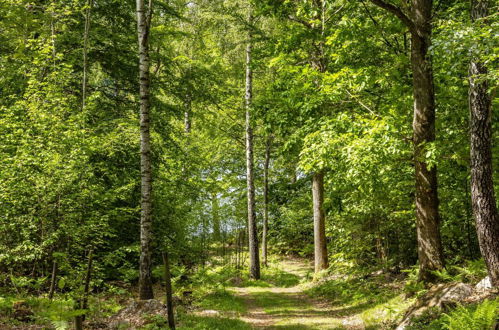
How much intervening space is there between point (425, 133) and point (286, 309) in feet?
20.6

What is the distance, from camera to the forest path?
8.46 m

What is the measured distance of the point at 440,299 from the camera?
20.6 ft

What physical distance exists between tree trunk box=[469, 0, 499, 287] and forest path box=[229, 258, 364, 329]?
3.12 meters

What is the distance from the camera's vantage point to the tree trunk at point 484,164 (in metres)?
5.96

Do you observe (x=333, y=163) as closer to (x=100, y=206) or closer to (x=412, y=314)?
(x=412, y=314)

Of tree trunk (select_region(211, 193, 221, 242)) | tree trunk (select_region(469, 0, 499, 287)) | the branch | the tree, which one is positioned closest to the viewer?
tree trunk (select_region(469, 0, 499, 287))

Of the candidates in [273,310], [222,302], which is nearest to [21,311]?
[222,302]

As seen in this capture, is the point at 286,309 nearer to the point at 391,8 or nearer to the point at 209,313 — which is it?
the point at 209,313

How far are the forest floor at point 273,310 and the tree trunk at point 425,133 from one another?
1177mm

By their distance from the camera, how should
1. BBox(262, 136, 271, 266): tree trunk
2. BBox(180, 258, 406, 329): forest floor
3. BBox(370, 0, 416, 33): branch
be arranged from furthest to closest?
BBox(262, 136, 271, 266): tree trunk → BBox(180, 258, 406, 329): forest floor → BBox(370, 0, 416, 33): branch

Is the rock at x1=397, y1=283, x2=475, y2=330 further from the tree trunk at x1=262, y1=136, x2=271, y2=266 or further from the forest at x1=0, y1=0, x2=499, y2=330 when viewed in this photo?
the tree trunk at x1=262, y1=136, x2=271, y2=266

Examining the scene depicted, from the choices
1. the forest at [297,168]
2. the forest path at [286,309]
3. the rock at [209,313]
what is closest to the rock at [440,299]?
the forest at [297,168]

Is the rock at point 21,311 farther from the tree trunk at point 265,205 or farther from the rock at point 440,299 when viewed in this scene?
the tree trunk at point 265,205

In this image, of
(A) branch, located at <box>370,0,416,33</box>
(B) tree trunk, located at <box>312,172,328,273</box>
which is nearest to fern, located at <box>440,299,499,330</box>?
(A) branch, located at <box>370,0,416,33</box>
